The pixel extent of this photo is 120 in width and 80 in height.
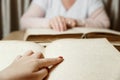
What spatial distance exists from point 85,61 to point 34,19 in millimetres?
728

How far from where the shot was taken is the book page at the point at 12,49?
653mm

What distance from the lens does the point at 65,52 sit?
63 cm

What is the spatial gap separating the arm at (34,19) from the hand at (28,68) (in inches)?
23.5

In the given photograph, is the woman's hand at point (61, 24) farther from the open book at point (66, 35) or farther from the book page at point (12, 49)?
the book page at point (12, 49)

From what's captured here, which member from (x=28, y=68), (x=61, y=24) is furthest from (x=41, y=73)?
(x=61, y=24)

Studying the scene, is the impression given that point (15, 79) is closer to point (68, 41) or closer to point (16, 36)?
point (68, 41)

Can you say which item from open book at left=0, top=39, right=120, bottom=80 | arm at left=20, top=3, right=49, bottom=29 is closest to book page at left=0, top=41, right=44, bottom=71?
open book at left=0, top=39, right=120, bottom=80

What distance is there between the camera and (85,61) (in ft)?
1.89

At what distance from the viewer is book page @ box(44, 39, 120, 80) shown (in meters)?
0.54

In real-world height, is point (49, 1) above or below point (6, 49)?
above

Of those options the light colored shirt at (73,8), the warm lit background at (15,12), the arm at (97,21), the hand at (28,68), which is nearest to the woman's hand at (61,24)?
the arm at (97,21)

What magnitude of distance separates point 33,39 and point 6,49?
185mm

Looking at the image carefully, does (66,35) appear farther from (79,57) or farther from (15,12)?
(15,12)

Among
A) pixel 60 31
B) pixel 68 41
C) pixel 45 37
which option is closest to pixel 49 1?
pixel 60 31
